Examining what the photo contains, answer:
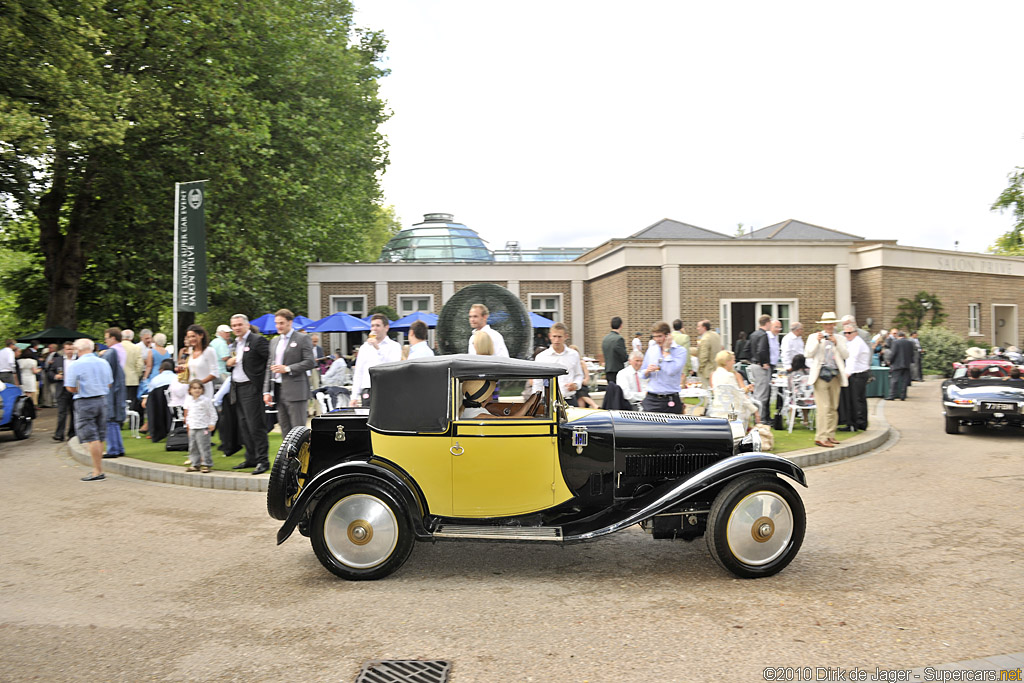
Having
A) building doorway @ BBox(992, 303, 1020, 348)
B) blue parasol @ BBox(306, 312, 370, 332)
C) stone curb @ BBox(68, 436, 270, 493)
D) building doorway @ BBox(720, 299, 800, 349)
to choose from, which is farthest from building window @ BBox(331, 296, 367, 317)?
building doorway @ BBox(992, 303, 1020, 348)

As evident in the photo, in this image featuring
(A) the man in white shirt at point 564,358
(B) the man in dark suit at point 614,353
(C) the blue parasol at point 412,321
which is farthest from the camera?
(C) the blue parasol at point 412,321

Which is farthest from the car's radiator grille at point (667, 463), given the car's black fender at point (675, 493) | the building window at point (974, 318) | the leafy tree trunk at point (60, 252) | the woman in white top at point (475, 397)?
the building window at point (974, 318)

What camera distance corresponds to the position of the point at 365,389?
8492 millimetres

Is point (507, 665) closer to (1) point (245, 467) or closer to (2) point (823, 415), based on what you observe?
(1) point (245, 467)

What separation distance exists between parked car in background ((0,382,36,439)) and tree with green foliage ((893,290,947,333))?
26.9 metres

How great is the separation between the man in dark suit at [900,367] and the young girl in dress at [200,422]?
1593 centimetres

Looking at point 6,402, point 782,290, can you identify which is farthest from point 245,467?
point 782,290

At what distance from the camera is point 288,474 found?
5480mm

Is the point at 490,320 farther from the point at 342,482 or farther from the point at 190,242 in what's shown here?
the point at 342,482

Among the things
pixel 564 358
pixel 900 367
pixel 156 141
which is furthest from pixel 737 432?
pixel 156 141

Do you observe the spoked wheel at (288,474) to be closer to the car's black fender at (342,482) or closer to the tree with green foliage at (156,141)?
the car's black fender at (342,482)

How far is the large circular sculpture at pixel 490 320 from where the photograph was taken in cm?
1519

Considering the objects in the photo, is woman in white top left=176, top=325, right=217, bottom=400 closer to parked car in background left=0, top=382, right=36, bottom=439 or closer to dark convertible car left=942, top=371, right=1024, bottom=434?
parked car in background left=0, top=382, right=36, bottom=439

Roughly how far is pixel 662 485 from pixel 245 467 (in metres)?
6.25
